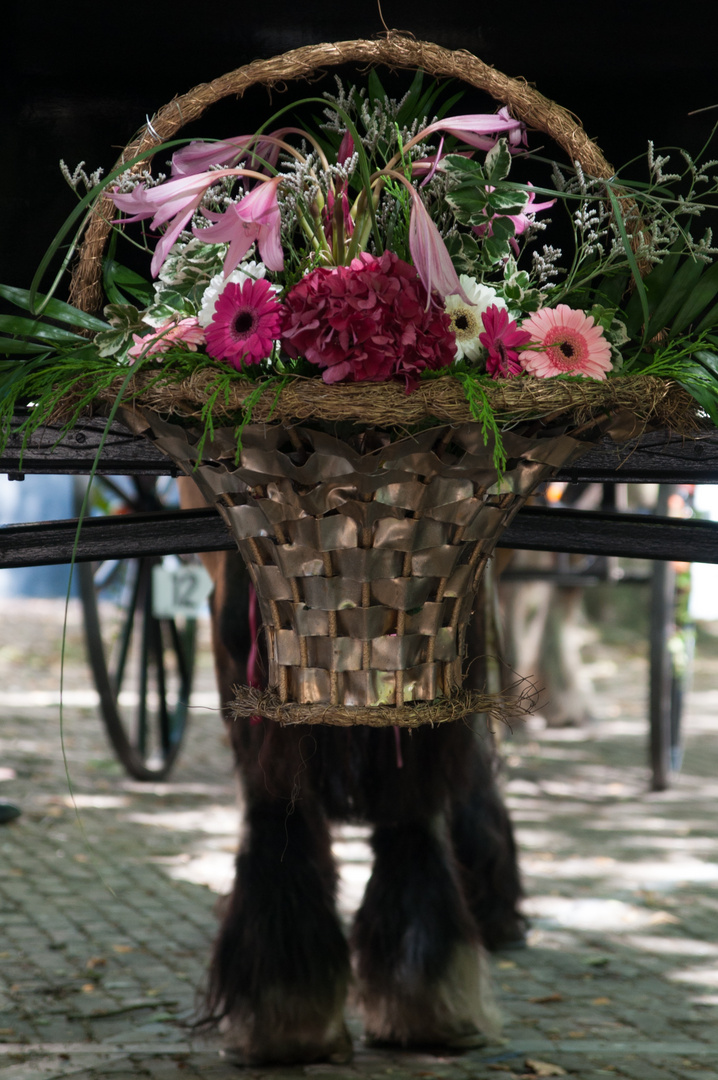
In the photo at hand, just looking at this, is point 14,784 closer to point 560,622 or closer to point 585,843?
point 585,843

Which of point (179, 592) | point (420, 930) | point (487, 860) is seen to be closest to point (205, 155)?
point (420, 930)

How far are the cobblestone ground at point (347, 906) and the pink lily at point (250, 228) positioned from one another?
0.86m

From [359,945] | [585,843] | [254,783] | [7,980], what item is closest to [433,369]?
[254,783]

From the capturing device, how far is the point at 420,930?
2203mm

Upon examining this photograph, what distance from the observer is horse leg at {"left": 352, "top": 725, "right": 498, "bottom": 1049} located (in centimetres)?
217

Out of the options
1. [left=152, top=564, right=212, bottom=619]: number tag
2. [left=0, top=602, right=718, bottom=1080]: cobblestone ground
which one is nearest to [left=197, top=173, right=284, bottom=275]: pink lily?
[left=0, top=602, right=718, bottom=1080]: cobblestone ground

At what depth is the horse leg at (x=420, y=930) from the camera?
217 cm

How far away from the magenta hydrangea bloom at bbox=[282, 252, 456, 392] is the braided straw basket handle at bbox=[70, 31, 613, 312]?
0.29m

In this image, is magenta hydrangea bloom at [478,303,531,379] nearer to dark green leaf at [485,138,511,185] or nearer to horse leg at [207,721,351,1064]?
dark green leaf at [485,138,511,185]

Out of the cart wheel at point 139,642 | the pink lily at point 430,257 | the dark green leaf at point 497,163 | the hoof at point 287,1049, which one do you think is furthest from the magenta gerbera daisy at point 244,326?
the cart wheel at point 139,642

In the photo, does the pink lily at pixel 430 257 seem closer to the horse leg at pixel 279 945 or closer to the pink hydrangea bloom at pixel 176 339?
the pink hydrangea bloom at pixel 176 339

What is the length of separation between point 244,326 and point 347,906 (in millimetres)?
2373

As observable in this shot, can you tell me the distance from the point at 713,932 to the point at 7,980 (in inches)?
69.3

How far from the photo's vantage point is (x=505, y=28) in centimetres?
136
